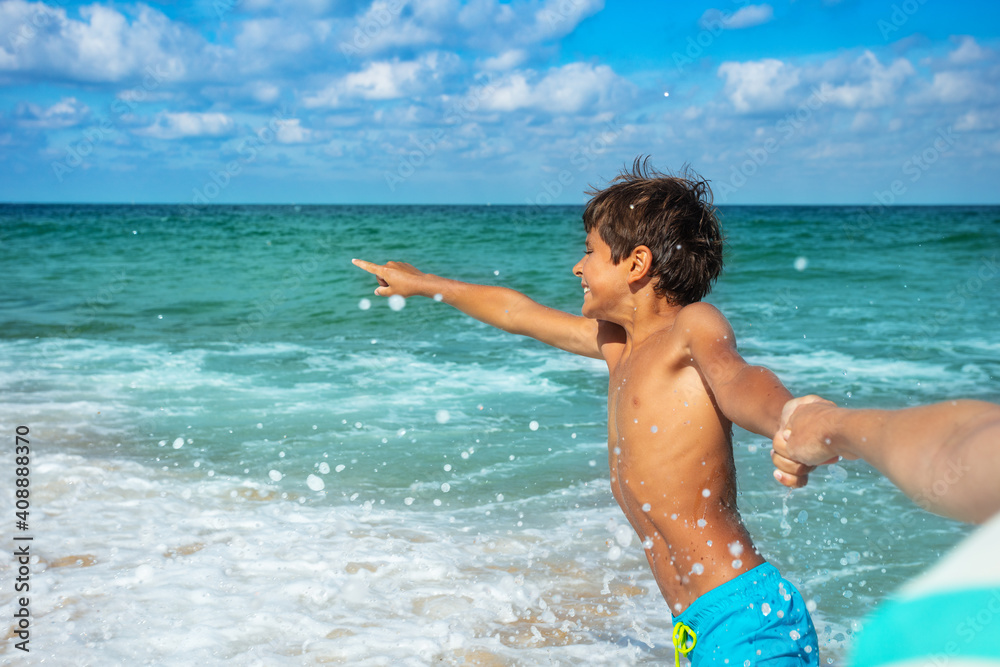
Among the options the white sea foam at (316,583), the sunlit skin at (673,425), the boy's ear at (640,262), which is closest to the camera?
the sunlit skin at (673,425)

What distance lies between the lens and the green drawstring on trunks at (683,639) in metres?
2.23

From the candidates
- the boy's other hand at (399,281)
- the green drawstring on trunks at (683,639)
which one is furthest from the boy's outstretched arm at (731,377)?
the boy's other hand at (399,281)

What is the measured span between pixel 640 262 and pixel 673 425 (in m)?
0.52

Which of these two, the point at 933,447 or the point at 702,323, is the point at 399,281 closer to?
the point at 702,323

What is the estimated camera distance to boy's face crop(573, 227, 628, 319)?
257 cm

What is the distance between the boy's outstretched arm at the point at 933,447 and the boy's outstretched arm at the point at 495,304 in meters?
1.66

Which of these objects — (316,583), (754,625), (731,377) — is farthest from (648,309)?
(316,583)

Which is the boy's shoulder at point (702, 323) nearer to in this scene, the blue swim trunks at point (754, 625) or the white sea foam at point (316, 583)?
the blue swim trunks at point (754, 625)

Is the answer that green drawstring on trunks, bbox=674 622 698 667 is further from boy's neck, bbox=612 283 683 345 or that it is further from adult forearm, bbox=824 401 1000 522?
adult forearm, bbox=824 401 1000 522

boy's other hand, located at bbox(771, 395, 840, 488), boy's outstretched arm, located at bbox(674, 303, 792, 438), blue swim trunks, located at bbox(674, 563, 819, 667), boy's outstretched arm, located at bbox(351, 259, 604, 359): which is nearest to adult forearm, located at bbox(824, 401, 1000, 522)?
boy's other hand, located at bbox(771, 395, 840, 488)

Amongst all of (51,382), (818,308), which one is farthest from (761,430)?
(818,308)

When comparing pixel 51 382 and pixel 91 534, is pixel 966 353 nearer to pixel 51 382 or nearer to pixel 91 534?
pixel 91 534

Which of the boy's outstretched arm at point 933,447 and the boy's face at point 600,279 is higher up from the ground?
the boy's face at point 600,279

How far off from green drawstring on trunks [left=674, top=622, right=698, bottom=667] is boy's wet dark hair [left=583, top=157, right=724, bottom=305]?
97cm
